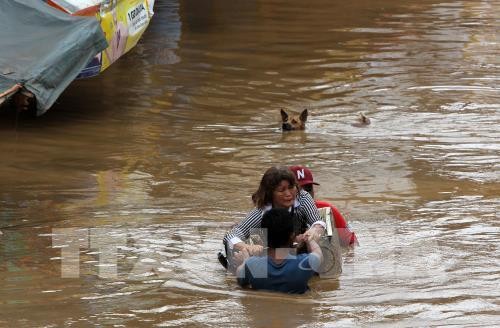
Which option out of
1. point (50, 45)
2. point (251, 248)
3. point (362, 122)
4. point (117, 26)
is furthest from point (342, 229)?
point (117, 26)

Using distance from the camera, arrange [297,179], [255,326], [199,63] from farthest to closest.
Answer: [199,63]
[297,179]
[255,326]

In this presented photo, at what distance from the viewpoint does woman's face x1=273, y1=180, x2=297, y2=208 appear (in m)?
7.66

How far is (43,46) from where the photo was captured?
13.2 metres

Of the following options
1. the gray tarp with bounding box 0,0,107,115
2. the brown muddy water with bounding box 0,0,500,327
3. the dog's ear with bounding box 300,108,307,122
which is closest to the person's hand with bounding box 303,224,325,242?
the brown muddy water with bounding box 0,0,500,327

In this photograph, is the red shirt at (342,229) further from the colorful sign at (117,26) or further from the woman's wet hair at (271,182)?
the colorful sign at (117,26)

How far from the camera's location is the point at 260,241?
778 centimetres

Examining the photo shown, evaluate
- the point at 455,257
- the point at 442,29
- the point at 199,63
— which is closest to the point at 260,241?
the point at 455,257

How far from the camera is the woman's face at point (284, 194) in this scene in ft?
25.1

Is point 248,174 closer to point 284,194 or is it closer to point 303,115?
point 303,115

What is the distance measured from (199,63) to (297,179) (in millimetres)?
9362

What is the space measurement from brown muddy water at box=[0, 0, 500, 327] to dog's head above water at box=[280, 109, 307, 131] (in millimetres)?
130

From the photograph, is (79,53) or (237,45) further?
(237,45)

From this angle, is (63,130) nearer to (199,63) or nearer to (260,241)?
(199,63)

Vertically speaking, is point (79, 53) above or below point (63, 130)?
above
